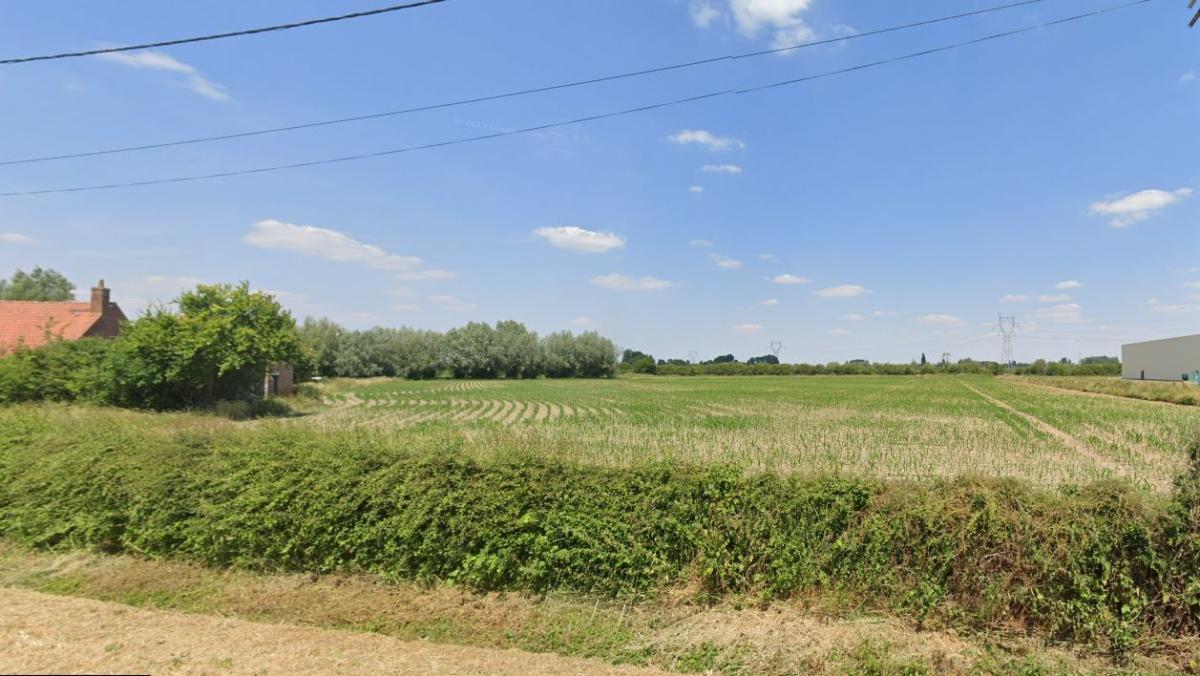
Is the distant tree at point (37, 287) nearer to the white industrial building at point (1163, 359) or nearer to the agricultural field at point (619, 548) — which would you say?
the agricultural field at point (619, 548)

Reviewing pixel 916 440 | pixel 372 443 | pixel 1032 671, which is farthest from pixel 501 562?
pixel 916 440

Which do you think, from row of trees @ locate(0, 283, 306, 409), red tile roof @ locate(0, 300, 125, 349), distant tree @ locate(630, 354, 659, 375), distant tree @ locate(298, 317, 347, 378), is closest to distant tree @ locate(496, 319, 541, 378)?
distant tree @ locate(298, 317, 347, 378)

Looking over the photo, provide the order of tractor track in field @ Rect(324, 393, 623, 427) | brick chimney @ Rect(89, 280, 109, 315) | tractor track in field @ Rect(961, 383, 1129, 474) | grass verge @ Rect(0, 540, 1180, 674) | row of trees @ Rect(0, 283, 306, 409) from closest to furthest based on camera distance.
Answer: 1. grass verge @ Rect(0, 540, 1180, 674)
2. tractor track in field @ Rect(961, 383, 1129, 474)
3. row of trees @ Rect(0, 283, 306, 409)
4. tractor track in field @ Rect(324, 393, 623, 427)
5. brick chimney @ Rect(89, 280, 109, 315)

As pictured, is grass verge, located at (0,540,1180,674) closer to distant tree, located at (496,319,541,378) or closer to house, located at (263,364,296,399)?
house, located at (263,364,296,399)

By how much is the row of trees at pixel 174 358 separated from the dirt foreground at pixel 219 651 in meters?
19.7

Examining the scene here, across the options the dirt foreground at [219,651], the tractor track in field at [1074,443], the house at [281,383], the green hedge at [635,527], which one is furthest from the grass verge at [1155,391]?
the house at [281,383]

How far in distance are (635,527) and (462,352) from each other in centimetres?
9455

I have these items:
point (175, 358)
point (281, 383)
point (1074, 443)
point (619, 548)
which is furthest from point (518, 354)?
point (619, 548)

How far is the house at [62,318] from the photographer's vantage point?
31814mm

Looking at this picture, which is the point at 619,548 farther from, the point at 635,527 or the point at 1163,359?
the point at 1163,359

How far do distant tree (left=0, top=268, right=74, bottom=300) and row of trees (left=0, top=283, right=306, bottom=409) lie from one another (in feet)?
247

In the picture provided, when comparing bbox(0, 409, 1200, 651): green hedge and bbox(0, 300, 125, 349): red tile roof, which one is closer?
bbox(0, 409, 1200, 651): green hedge

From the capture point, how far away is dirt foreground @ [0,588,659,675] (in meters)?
4.08

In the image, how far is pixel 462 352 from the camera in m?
96.4
